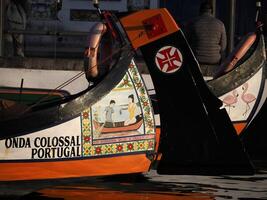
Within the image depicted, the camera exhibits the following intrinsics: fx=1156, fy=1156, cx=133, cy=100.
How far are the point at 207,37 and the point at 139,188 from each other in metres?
3.86

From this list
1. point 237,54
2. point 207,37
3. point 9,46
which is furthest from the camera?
point 9,46

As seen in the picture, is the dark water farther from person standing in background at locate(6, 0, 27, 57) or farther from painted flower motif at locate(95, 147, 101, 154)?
person standing in background at locate(6, 0, 27, 57)

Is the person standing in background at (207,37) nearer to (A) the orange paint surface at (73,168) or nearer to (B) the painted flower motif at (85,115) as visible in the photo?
(A) the orange paint surface at (73,168)

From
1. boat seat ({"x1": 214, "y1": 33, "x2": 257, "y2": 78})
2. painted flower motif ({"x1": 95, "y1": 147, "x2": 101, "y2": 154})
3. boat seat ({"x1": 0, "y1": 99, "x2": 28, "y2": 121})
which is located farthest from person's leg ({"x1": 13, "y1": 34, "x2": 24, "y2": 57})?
painted flower motif ({"x1": 95, "y1": 147, "x2": 101, "y2": 154})

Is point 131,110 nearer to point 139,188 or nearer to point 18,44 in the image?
point 139,188

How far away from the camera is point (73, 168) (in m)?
12.7

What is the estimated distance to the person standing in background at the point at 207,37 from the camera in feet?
53.1

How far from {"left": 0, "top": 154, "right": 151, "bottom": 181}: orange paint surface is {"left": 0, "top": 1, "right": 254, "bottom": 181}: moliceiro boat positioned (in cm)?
1

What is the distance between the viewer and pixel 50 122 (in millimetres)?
12469

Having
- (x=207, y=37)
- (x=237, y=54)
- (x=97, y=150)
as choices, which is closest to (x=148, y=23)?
(x=97, y=150)

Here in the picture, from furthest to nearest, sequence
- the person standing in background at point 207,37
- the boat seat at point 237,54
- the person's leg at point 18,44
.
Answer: the person's leg at point 18,44 < the person standing in background at point 207,37 < the boat seat at point 237,54

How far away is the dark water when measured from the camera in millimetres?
12289

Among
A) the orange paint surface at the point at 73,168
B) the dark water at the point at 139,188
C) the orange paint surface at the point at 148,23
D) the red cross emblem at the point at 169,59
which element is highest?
the orange paint surface at the point at 148,23

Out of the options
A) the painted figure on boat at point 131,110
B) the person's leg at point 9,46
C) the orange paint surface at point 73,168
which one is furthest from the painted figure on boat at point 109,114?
the person's leg at point 9,46
